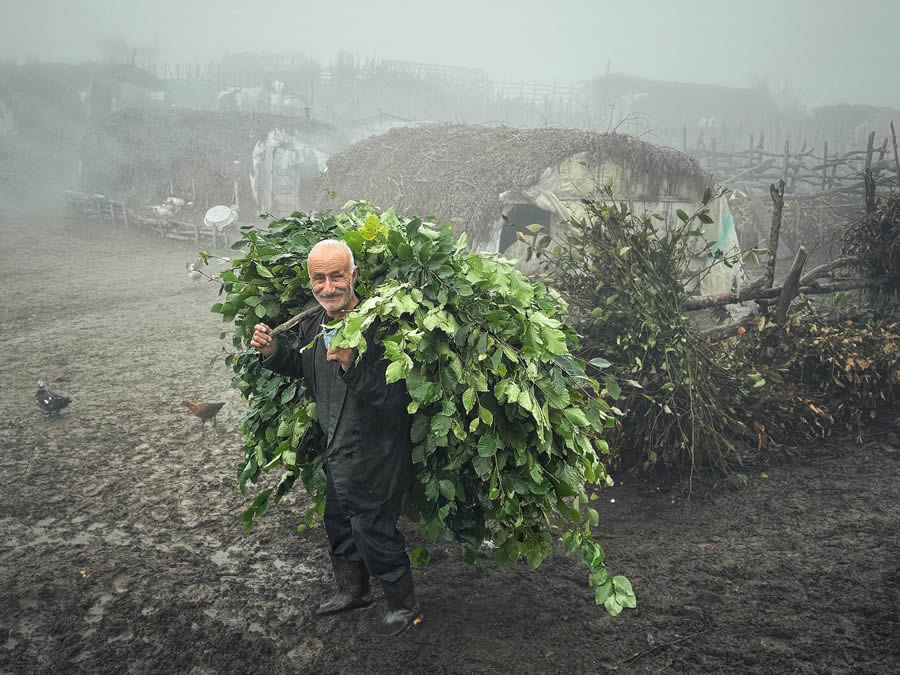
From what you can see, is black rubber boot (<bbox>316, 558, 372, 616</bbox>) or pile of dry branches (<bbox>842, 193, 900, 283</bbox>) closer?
black rubber boot (<bbox>316, 558, 372, 616</bbox>)

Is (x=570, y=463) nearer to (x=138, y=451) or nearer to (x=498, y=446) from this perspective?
(x=498, y=446)

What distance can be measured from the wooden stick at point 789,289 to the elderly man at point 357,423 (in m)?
4.18

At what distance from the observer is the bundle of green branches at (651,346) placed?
15.8ft

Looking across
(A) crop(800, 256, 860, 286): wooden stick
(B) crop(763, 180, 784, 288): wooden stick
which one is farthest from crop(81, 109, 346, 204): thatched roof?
(A) crop(800, 256, 860, 286): wooden stick

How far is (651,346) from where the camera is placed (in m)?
4.80

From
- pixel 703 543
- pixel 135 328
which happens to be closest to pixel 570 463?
pixel 703 543

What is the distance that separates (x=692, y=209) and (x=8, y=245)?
681 inches

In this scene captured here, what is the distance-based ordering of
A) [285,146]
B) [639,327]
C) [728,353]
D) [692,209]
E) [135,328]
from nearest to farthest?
[639,327] < [728,353] < [135,328] < [692,209] < [285,146]

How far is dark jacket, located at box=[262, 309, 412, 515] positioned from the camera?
2779 millimetres

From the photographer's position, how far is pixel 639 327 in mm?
4992

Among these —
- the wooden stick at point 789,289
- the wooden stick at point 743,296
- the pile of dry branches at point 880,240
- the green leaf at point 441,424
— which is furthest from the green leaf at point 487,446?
the pile of dry branches at point 880,240

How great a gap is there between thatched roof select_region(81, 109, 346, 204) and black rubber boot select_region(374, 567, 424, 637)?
2127 centimetres

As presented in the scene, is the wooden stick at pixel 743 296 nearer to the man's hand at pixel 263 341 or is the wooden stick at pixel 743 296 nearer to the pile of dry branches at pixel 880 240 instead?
the pile of dry branches at pixel 880 240

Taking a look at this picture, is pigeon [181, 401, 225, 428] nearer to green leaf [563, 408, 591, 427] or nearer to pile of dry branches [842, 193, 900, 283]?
green leaf [563, 408, 591, 427]
